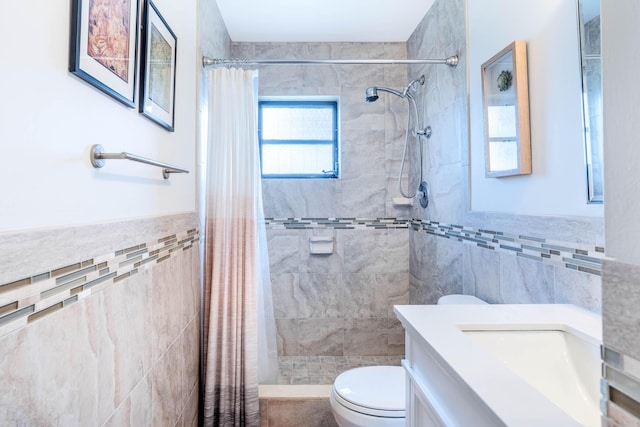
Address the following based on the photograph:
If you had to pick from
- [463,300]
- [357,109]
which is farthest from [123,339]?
[357,109]

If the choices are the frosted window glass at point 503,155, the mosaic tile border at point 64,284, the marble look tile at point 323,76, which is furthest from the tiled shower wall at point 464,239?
the mosaic tile border at point 64,284

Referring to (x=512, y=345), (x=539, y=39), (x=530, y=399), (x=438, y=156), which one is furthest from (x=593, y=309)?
(x=438, y=156)

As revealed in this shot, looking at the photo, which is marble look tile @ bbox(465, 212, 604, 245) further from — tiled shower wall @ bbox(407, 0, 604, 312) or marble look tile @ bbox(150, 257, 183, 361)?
marble look tile @ bbox(150, 257, 183, 361)

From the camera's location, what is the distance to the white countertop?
0.54 m

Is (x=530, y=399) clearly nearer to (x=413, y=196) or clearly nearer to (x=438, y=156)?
(x=438, y=156)

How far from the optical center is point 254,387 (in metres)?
1.73

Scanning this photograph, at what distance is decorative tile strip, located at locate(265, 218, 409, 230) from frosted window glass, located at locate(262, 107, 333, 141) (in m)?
0.68

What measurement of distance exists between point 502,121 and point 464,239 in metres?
0.63

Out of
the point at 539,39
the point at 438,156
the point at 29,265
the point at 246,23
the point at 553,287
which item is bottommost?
the point at 553,287

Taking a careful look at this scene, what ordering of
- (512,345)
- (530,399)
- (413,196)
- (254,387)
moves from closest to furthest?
1. (530,399)
2. (512,345)
3. (254,387)
4. (413,196)

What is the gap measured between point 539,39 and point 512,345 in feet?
3.55

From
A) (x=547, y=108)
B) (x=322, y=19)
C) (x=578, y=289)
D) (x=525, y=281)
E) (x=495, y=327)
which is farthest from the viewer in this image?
(x=322, y=19)

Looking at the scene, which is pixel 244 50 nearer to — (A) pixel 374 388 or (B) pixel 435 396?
(A) pixel 374 388

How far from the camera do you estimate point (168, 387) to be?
1.31m
